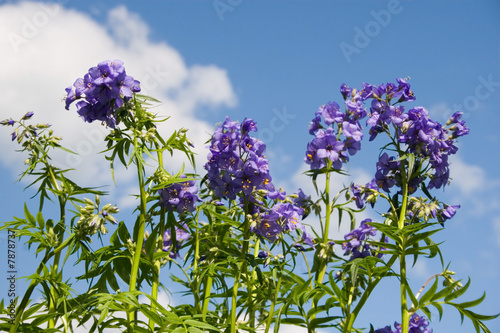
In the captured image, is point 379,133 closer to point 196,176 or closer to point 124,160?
point 196,176

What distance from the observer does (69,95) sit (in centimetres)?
350

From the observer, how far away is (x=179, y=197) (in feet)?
11.5

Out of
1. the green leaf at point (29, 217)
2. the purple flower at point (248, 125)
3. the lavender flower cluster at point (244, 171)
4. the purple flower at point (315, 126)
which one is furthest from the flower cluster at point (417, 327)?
the green leaf at point (29, 217)

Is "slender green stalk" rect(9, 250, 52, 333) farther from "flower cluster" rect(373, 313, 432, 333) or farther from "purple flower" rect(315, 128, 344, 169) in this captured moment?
"flower cluster" rect(373, 313, 432, 333)

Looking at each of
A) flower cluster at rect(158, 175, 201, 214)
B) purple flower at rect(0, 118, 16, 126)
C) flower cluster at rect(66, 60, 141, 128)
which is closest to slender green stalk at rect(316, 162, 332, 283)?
flower cluster at rect(158, 175, 201, 214)

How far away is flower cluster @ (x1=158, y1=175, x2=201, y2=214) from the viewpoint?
3.50 metres

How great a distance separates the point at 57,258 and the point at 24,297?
0.93ft

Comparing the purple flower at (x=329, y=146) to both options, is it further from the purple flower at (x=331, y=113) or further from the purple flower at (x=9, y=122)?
the purple flower at (x=9, y=122)

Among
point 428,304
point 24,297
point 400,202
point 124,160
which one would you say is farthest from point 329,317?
point 24,297

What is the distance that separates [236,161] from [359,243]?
1.04m

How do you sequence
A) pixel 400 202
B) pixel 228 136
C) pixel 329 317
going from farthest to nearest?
pixel 400 202 < pixel 329 317 < pixel 228 136

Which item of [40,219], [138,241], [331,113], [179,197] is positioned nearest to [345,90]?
[331,113]

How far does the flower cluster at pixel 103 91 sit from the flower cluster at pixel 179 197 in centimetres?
50

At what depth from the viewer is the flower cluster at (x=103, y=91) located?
3.40 m
